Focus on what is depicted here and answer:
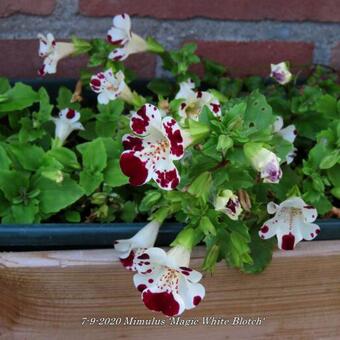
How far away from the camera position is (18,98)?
0.87 metres

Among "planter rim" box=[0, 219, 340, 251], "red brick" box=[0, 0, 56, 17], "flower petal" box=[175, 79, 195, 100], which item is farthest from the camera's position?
"red brick" box=[0, 0, 56, 17]

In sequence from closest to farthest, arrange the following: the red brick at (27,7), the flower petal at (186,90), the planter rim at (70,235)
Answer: the planter rim at (70,235) → the flower petal at (186,90) → the red brick at (27,7)

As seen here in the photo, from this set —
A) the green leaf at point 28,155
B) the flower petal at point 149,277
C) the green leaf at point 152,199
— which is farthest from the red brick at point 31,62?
the flower petal at point 149,277

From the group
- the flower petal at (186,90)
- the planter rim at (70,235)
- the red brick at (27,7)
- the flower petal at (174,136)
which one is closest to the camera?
the flower petal at (174,136)

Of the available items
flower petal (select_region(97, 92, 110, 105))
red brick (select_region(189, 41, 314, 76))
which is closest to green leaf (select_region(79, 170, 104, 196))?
flower petal (select_region(97, 92, 110, 105))

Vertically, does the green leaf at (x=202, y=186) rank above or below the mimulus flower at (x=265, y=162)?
below

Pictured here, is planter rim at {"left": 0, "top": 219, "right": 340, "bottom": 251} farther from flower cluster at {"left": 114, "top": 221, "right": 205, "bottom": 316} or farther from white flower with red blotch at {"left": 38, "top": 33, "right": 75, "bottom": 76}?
white flower with red blotch at {"left": 38, "top": 33, "right": 75, "bottom": 76}

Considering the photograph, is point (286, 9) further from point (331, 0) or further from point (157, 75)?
point (157, 75)

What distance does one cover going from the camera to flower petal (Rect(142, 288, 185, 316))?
638 mm

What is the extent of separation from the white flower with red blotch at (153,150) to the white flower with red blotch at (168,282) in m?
0.07

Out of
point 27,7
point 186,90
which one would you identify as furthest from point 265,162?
point 27,7

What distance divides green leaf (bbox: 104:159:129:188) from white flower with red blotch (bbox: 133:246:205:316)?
0.15m

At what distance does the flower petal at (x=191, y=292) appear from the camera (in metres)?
0.65

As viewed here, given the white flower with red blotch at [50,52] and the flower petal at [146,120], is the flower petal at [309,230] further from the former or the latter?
the white flower with red blotch at [50,52]
